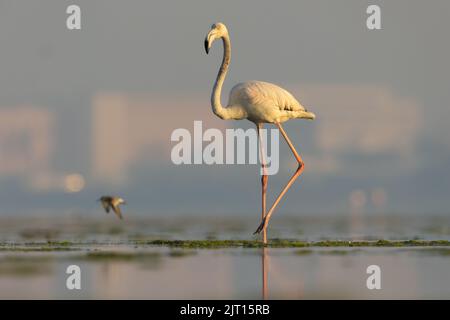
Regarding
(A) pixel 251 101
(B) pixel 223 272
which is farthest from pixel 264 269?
(A) pixel 251 101

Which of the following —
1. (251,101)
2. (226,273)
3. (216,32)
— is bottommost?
(226,273)

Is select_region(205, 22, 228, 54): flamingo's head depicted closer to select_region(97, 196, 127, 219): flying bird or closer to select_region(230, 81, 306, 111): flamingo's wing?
select_region(230, 81, 306, 111): flamingo's wing

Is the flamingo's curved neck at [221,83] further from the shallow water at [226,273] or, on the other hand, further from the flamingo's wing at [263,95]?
the shallow water at [226,273]

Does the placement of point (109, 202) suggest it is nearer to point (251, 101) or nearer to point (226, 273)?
point (251, 101)

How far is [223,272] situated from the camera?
1440cm

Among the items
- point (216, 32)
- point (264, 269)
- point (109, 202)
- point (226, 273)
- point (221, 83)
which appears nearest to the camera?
point (226, 273)

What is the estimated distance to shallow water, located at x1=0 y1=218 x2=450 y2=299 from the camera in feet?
39.9

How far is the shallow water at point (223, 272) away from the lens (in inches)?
479

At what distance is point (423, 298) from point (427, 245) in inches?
348

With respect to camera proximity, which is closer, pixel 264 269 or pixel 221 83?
pixel 264 269

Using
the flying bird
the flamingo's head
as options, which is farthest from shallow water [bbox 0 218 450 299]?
the flying bird

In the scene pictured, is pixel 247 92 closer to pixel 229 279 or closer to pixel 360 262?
pixel 360 262
